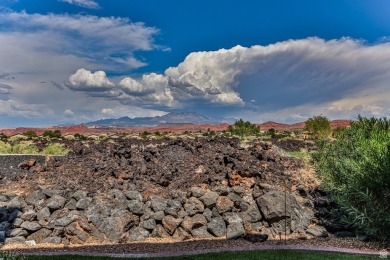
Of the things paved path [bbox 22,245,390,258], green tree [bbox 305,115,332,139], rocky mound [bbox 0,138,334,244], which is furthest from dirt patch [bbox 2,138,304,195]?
green tree [bbox 305,115,332,139]

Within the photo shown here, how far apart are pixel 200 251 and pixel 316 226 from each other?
5.50 metres

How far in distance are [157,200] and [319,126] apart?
34969mm

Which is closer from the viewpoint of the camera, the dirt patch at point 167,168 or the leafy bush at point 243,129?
the dirt patch at point 167,168

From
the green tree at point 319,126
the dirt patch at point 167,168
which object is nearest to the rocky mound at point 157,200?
the dirt patch at point 167,168

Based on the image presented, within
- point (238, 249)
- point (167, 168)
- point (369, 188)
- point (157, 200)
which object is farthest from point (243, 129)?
point (238, 249)

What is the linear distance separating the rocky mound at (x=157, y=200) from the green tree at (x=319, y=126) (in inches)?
1108

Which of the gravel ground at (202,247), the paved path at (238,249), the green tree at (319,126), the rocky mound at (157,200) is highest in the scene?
the green tree at (319,126)

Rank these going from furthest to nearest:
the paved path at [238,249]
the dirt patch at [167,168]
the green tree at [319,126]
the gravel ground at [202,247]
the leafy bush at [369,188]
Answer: the green tree at [319,126], the dirt patch at [167,168], the leafy bush at [369,188], the gravel ground at [202,247], the paved path at [238,249]

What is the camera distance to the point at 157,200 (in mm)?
15289

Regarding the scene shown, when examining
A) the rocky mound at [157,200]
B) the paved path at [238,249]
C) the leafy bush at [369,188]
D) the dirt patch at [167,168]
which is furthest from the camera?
the dirt patch at [167,168]

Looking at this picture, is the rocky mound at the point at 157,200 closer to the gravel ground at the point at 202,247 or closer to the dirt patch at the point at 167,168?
the dirt patch at the point at 167,168

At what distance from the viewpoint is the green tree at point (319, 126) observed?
150 ft

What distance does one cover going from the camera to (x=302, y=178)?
1791cm

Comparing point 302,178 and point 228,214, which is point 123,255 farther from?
point 302,178
